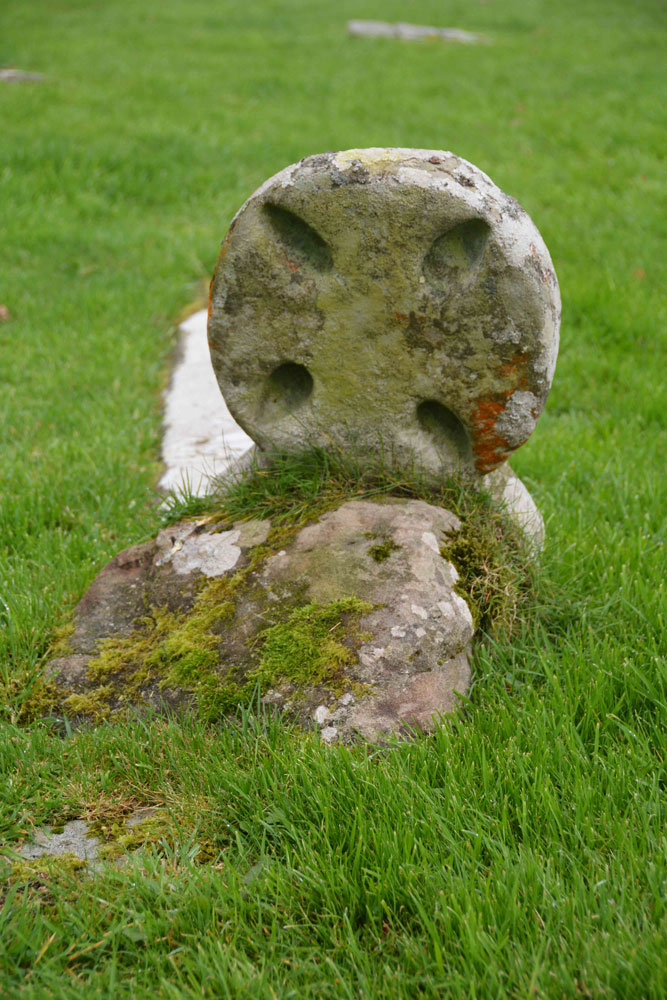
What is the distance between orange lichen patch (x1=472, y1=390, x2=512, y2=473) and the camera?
2771mm

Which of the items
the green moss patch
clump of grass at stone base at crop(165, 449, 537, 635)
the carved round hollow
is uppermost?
the carved round hollow

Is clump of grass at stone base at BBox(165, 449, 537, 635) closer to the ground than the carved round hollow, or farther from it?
closer to the ground

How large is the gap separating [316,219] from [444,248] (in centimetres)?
42

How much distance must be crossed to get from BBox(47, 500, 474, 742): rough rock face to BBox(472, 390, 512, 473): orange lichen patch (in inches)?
9.9

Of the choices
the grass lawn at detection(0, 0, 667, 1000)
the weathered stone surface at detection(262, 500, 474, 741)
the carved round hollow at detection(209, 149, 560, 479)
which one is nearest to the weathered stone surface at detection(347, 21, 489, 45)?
the grass lawn at detection(0, 0, 667, 1000)

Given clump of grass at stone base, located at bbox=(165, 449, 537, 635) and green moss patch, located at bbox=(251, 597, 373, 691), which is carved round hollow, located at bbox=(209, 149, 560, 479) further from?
green moss patch, located at bbox=(251, 597, 373, 691)

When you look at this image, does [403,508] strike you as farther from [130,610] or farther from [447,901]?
[447,901]

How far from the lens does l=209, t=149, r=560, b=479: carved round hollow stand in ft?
8.51

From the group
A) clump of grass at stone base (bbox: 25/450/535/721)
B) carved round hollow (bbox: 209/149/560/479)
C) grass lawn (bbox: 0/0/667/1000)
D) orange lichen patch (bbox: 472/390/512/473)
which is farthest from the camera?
orange lichen patch (bbox: 472/390/512/473)

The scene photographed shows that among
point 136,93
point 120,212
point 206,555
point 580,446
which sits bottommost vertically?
point 580,446

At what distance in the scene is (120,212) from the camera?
7793 millimetres

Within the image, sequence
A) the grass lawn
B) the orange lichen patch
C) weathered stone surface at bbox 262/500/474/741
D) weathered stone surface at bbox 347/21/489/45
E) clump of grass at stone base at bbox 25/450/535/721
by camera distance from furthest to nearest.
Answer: weathered stone surface at bbox 347/21/489/45
the orange lichen patch
clump of grass at stone base at bbox 25/450/535/721
weathered stone surface at bbox 262/500/474/741
the grass lawn

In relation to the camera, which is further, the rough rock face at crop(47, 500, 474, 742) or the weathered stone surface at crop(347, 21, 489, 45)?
the weathered stone surface at crop(347, 21, 489, 45)

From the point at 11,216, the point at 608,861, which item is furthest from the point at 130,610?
the point at 11,216
